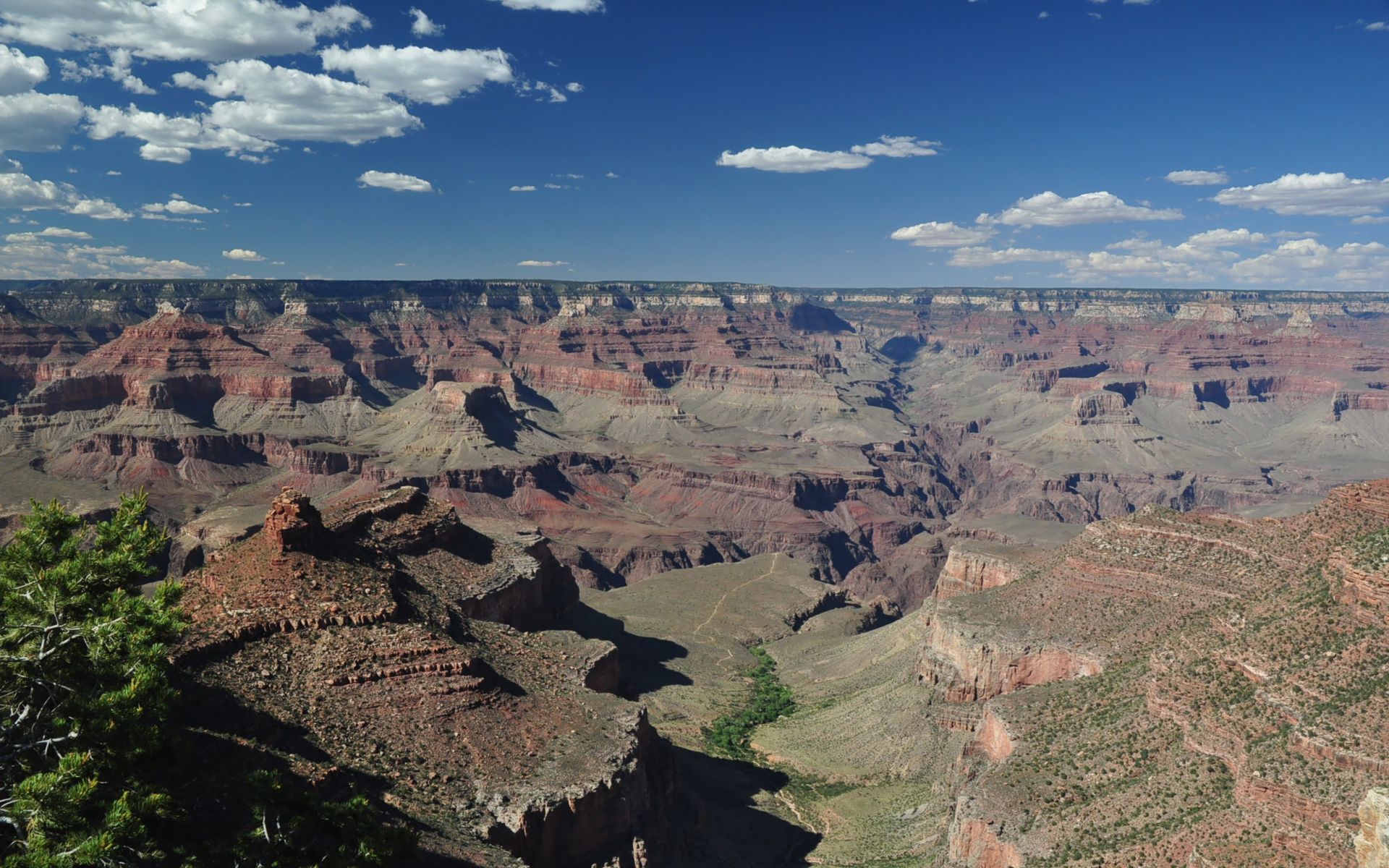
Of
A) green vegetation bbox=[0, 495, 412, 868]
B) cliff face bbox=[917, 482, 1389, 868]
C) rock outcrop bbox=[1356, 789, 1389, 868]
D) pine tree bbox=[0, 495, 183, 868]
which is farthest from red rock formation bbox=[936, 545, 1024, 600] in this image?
pine tree bbox=[0, 495, 183, 868]

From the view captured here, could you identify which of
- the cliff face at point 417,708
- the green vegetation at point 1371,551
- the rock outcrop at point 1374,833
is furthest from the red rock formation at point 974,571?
the rock outcrop at point 1374,833

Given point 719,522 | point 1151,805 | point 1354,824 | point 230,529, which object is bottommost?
point 719,522

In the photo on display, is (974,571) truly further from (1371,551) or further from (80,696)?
(80,696)

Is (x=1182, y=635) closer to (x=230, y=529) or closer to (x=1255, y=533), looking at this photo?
(x=1255, y=533)

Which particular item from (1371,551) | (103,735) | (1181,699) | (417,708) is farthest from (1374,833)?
(417,708)

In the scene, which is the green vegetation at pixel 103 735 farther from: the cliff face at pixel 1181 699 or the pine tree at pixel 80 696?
the cliff face at pixel 1181 699

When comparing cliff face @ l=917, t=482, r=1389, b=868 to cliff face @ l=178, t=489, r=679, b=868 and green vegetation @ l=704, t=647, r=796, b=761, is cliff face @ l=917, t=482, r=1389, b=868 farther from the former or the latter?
cliff face @ l=178, t=489, r=679, b=868

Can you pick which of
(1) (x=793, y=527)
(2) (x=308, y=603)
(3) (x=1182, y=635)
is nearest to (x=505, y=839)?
(2) (x=308, y=603)
